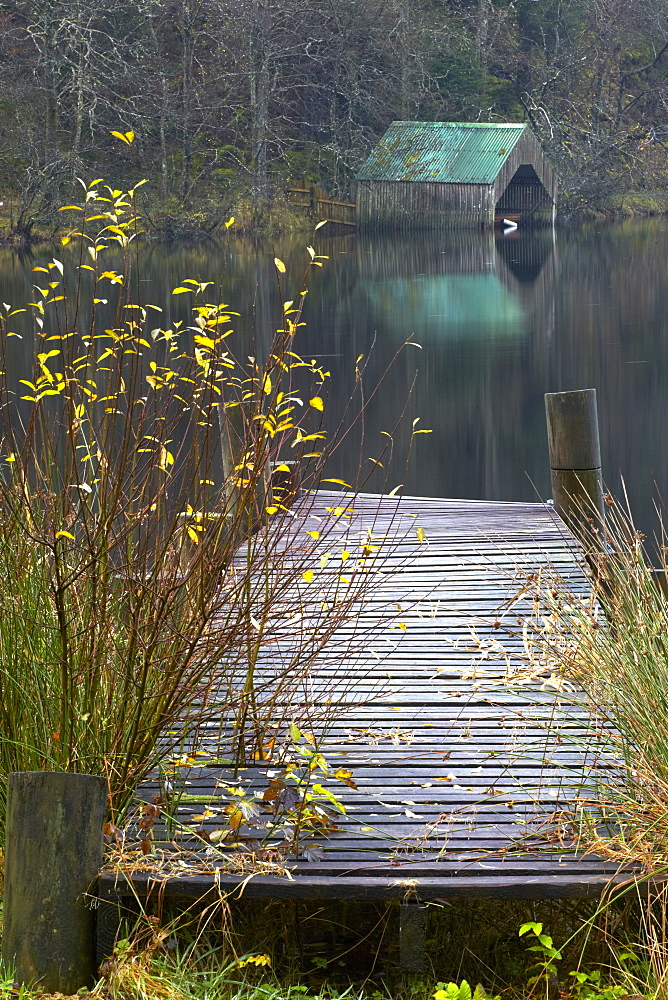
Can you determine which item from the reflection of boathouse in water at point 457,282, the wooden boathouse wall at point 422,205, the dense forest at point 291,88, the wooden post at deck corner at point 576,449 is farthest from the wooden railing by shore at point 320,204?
the wooden post at deck corner at point 576,449

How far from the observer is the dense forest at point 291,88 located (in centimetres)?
3828

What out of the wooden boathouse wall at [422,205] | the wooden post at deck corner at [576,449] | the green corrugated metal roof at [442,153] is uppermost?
the green corrugated metal roof at [442,153]

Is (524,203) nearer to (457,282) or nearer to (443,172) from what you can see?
(443,172)

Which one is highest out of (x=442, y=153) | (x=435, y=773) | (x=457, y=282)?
(x=442, y=153)

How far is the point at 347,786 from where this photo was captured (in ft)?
13.3

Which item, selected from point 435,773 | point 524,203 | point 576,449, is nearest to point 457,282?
point 524,203

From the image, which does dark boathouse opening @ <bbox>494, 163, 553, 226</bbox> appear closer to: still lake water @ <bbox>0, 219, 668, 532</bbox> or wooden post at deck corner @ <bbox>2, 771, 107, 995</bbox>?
still lake water @ <bbox>0, 219, 668, 532</bbox>

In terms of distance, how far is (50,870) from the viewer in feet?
10.9

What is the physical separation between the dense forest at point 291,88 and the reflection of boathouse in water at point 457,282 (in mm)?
4885

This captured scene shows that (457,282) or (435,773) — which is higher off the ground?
(457,282)

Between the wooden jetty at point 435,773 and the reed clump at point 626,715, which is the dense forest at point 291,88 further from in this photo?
the reed clump at point 626,715

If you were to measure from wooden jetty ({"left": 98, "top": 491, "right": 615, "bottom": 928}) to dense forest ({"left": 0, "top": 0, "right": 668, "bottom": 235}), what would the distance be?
106 ft

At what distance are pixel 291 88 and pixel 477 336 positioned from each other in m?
22.5

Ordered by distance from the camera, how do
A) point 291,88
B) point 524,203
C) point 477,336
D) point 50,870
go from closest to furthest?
point 50,870, point 477,336, point 291,88, point 524,203
